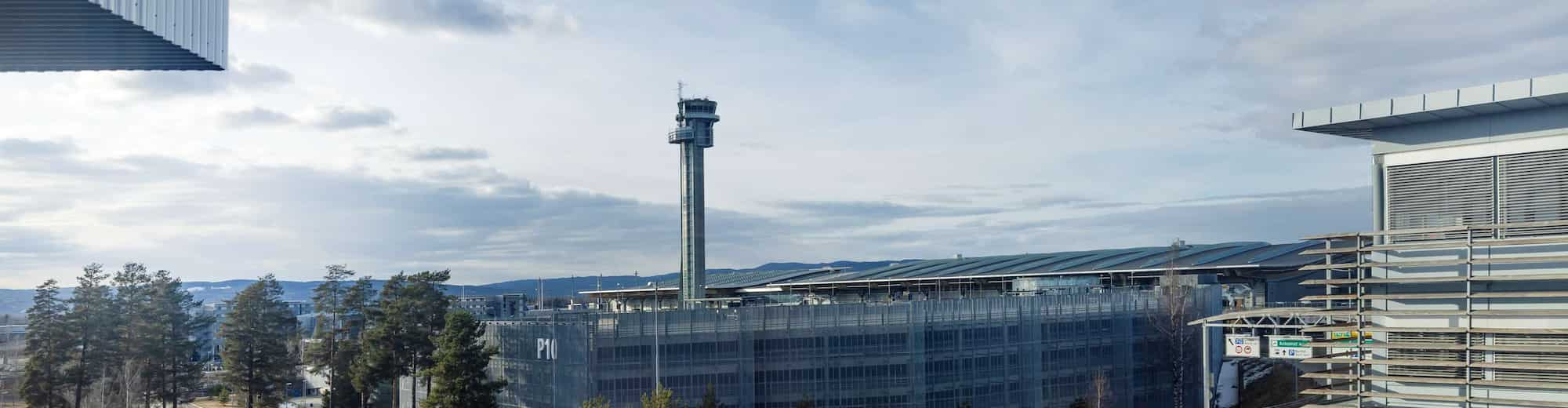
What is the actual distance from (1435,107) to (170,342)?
77.2 metres

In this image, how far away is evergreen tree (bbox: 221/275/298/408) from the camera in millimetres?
78125

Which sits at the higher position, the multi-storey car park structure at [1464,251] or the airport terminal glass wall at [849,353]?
the multi-storey car park structure at [1464,251]

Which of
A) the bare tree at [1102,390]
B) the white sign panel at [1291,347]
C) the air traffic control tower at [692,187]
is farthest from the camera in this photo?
the air traffic control tower at [692,187]

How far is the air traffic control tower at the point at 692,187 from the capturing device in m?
128

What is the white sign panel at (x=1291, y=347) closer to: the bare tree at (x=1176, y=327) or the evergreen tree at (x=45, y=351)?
the bare tree at (x=1176, y=327)

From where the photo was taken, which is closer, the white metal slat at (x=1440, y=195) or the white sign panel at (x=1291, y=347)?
the white metal slat at (x=1440, y=195)

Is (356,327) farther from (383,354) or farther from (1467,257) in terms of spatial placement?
(1467,257)

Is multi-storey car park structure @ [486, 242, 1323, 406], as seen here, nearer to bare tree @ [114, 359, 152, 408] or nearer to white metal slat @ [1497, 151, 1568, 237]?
bare tree @ [114, 359, 152, 408]

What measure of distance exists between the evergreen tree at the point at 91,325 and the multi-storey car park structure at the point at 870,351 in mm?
28382

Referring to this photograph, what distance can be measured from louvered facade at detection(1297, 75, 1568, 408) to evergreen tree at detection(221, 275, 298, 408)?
67.3 metres

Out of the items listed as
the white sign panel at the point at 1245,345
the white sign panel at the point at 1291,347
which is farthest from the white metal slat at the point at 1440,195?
the white sign panel at the point at 1245,345

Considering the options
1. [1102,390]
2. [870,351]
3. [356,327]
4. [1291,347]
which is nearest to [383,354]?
[356,327]

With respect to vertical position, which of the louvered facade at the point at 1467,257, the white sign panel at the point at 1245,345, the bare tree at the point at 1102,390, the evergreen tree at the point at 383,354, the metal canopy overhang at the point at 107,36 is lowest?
the bare tree at the point at 1102,390

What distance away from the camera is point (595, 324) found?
59656mm
